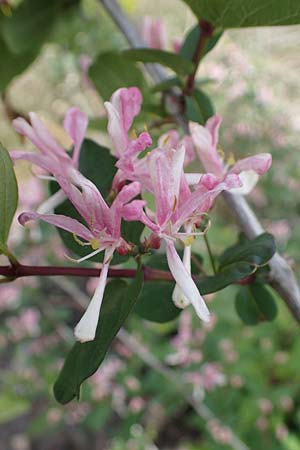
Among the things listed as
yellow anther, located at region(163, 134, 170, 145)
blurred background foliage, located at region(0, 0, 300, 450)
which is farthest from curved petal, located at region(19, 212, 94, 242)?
blurred background foliage, located at region(0, 0, 300, 450)

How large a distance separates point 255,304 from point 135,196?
7.7 inches

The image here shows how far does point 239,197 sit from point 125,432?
3.80 ft

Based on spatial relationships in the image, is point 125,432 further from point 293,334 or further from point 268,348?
point 293,334

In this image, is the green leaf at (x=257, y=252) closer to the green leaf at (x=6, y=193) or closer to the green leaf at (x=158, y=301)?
the green leaf at (x=158, y=301)

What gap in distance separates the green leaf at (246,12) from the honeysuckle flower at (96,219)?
19cm

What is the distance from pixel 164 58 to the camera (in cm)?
53

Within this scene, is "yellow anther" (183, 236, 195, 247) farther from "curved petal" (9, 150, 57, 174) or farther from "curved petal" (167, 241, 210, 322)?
"curved petal" (9, 150, 57, 174)

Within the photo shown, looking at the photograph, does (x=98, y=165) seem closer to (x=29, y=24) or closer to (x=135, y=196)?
(x=135, y=196)

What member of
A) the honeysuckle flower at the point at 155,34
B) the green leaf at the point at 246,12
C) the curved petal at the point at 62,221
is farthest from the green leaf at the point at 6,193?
the honeysuckle flower at the point at 155,34

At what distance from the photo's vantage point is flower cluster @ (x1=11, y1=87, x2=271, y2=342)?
359 mm

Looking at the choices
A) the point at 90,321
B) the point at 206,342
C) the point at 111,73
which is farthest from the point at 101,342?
the point at 206,342

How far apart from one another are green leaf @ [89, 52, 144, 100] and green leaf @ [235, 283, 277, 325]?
0.28 metres

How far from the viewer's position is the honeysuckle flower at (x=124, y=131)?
1.26 ft

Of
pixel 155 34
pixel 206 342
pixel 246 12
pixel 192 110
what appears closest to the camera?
pixel 246 12
